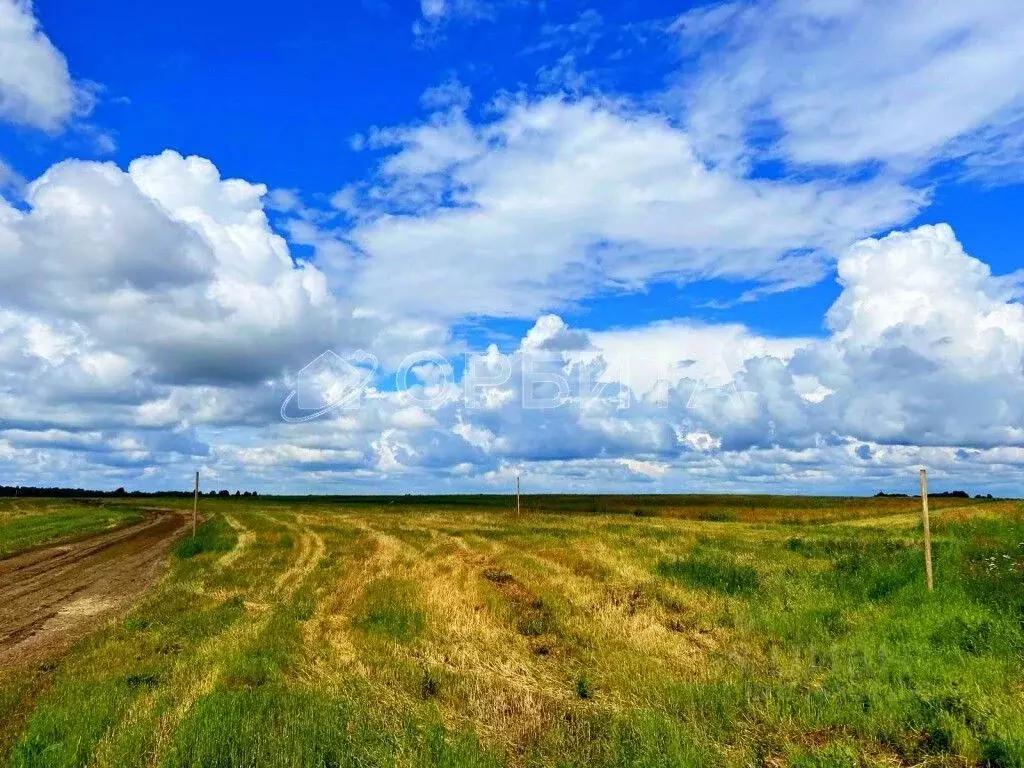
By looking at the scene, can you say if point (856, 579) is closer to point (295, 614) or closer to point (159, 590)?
point (295, 614)

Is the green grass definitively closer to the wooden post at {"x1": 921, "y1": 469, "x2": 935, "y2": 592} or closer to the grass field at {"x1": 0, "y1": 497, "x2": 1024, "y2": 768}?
the grass field at {"x1": 0, "y1": 497, "x2": 1024, "y2": 768}

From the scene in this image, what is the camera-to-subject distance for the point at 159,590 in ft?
72.6

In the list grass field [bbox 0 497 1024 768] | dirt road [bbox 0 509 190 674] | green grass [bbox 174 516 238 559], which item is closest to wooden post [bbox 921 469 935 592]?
grass field [bbox 0 497 1024 768]

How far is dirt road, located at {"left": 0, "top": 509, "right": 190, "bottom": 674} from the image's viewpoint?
15.5 meters

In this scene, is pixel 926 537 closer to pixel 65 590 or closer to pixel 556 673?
pixel 556 673

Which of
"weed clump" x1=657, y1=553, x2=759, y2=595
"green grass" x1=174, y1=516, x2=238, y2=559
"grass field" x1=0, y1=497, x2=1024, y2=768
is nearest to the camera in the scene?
"grass field" x1=0, y1=497, x2=1024, y2=768

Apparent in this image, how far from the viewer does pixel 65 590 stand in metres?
23.5

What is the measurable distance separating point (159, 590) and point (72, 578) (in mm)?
7283

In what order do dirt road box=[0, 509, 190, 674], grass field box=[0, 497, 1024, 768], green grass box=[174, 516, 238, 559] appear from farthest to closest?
green grass box=[174, 516, 238, 559] → dirt road box=[0, 509, 190, 674] → grass field box=[0, 497, 1024, 768]

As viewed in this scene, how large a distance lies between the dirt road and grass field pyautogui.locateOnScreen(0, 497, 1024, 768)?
1064mm

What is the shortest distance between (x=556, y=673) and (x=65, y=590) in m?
19.0

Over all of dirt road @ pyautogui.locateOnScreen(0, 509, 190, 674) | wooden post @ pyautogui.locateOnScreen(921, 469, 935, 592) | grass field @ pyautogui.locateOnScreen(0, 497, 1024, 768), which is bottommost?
dirt road @ pyautogui.locateOnScreen(0, 509, 190, 674)

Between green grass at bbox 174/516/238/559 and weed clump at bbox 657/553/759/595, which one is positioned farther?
green grass at bbox 174/516/238/559

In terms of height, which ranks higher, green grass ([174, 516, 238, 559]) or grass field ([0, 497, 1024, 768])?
grass field ([0, 497, 1024, 768])
